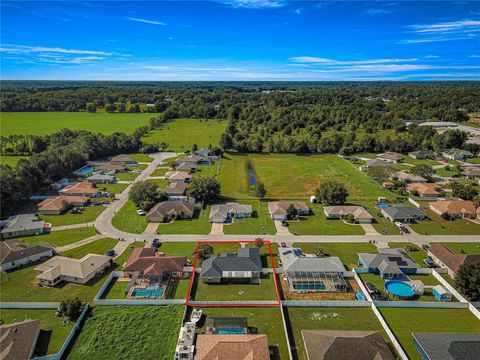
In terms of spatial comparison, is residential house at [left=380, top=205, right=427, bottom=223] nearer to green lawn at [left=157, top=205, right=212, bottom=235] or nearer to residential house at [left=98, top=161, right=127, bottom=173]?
green lawn at [left=157, top=205, right=212, bottom=235]

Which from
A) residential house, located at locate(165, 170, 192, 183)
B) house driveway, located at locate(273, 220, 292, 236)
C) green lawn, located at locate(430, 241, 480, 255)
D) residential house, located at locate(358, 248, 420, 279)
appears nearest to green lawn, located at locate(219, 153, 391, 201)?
residential house, located at locate(165, 170, 192, 183)

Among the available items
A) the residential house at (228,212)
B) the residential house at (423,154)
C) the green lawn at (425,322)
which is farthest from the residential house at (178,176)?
the residential house at (423,154)

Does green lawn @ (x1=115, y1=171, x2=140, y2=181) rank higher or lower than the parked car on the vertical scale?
higher

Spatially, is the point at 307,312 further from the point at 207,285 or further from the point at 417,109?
the point at 417,109

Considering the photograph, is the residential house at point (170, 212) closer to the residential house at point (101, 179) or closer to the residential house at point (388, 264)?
the residential house at point (101, 179)

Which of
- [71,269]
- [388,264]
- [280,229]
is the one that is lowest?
[280,229]

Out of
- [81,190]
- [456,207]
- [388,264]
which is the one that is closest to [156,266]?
[388,264]

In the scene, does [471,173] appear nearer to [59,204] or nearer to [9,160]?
[59,204]
